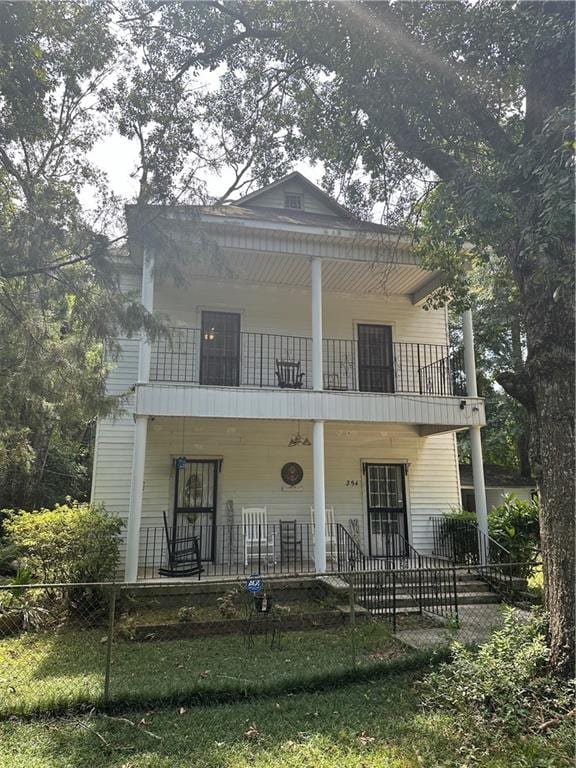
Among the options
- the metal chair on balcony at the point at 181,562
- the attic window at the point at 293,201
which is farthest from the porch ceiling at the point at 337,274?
the metal chair on balcony at the point at 181,562

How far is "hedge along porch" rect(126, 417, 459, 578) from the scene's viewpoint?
10.9 metres

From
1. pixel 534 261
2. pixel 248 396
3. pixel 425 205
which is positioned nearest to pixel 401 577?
pixel 248 396

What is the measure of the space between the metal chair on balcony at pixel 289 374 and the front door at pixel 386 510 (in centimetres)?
278

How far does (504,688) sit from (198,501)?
7.62 m

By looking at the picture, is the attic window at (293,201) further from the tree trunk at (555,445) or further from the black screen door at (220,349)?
the tree trunk at (555,445)

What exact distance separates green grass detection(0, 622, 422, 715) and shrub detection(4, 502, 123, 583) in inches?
34.7

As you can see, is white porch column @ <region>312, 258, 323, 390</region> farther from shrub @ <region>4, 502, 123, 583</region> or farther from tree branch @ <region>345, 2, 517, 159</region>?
shrub @ <region>4, 502, 123, 583</region>

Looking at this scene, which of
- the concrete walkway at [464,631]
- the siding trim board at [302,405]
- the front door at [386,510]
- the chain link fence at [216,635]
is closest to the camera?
the chain link fence at [216,635]

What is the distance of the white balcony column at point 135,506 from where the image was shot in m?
8.34

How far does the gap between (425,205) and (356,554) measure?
7175 mm

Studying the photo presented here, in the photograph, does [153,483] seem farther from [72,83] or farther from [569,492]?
[569,492]

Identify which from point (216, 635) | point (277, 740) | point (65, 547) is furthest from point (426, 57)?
point (65, 547)

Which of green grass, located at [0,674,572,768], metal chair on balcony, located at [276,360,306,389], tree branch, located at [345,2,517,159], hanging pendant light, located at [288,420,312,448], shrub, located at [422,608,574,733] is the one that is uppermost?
tree branch, located at [345,2,517,159]

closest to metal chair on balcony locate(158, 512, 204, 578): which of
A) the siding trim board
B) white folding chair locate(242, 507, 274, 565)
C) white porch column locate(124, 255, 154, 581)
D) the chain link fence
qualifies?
the chain link fence
